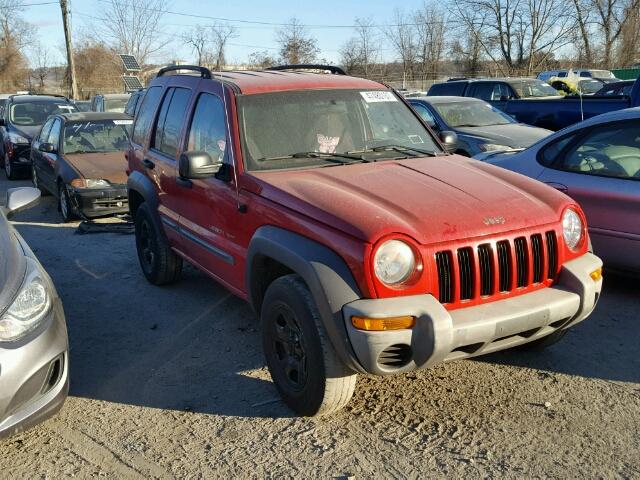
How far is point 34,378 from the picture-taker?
309cm

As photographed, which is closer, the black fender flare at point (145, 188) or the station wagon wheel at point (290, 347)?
the station wagon wheel at point (290, 347)

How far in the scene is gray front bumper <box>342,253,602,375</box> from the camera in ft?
9.75

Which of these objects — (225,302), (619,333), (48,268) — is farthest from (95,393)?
(619,333)

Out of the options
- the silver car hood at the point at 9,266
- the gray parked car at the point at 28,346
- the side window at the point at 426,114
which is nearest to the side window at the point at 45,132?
the side window at the point at 426,114

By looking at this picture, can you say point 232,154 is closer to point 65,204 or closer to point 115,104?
point 65,204

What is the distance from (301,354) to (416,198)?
3.51 ft

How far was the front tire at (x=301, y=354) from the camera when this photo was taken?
3.25 meters

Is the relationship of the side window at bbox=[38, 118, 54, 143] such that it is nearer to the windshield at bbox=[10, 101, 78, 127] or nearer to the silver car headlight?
the windshield at bbox=[10, 101, 78, 127]

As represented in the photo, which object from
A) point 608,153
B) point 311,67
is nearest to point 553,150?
point 608,153

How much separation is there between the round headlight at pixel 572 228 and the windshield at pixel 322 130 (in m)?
1.21

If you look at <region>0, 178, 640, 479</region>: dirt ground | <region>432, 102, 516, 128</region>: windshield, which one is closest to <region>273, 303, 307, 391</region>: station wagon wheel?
<region>0, 178, 640, 479</region>: dirt ground

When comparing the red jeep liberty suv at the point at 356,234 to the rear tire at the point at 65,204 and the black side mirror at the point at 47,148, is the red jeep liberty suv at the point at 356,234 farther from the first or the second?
the black side mirror at the point at 47,148

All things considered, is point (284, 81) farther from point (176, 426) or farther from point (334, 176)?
point (176, 426)

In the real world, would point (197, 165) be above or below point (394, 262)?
above
